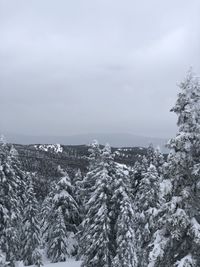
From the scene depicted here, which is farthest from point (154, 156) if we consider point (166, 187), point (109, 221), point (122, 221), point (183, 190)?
point (183, 190)

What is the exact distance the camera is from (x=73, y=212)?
142ft

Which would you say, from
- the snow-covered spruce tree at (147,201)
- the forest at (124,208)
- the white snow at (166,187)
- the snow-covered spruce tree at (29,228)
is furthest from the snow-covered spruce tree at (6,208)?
the white snow at (166,187)

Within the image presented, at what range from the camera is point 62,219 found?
4175cm

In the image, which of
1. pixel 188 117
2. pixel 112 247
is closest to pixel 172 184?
pixel 188 117

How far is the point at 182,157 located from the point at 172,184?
112 cm

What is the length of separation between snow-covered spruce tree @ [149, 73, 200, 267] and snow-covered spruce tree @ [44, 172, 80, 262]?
27987mm

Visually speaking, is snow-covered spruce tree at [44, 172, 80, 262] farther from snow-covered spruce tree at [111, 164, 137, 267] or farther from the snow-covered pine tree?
snow-covered spruce tree at [111, 164, 137, 267]

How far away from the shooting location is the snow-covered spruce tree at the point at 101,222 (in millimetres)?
28250

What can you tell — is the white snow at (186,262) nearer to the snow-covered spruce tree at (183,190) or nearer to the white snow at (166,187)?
the snow-covered spruce tree at (183,190)

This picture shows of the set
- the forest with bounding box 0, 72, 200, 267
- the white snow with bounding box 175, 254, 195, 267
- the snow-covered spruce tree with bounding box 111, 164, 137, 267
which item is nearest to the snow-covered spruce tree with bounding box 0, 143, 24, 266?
the forest with bounding box 0, 72, 200, 267

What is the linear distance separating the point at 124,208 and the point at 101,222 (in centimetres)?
203

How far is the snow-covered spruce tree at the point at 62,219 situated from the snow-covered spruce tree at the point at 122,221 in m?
13.4

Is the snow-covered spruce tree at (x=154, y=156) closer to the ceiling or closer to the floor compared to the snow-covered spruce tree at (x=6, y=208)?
closer to the ceiling

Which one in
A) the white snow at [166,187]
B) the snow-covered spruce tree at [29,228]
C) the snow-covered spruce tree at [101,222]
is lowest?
the snow-covered spruce tree at [29,228]
